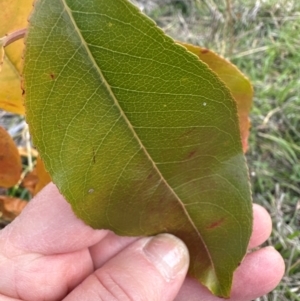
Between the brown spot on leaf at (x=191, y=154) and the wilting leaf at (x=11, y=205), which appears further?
the wilting leaf at (x=11, y=205)

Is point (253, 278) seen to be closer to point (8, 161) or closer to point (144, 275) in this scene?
point (144, 275)

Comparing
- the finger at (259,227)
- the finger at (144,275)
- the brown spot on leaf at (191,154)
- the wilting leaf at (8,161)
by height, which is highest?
the brown spot on leaf at (191,154)

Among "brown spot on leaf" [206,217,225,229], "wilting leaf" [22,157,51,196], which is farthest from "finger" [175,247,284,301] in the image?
"wilting leaf" [22,157,51,196]

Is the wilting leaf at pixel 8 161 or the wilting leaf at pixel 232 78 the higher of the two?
the wilting leaf at pixel 232 78

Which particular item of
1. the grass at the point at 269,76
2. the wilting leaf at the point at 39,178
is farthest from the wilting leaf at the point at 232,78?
the grass at the point at 269,76

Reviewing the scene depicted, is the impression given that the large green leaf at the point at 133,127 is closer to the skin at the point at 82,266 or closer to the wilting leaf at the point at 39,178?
the skin at the point at 82,266

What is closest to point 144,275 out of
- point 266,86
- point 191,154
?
point 191,154

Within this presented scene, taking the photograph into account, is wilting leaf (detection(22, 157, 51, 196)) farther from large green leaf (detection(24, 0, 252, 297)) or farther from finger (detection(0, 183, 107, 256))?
large green leaf (detection(24, 0, 252, 297))

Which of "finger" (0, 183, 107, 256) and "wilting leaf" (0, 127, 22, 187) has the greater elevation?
"wilting leaf" (0, 127, 22, 187)
